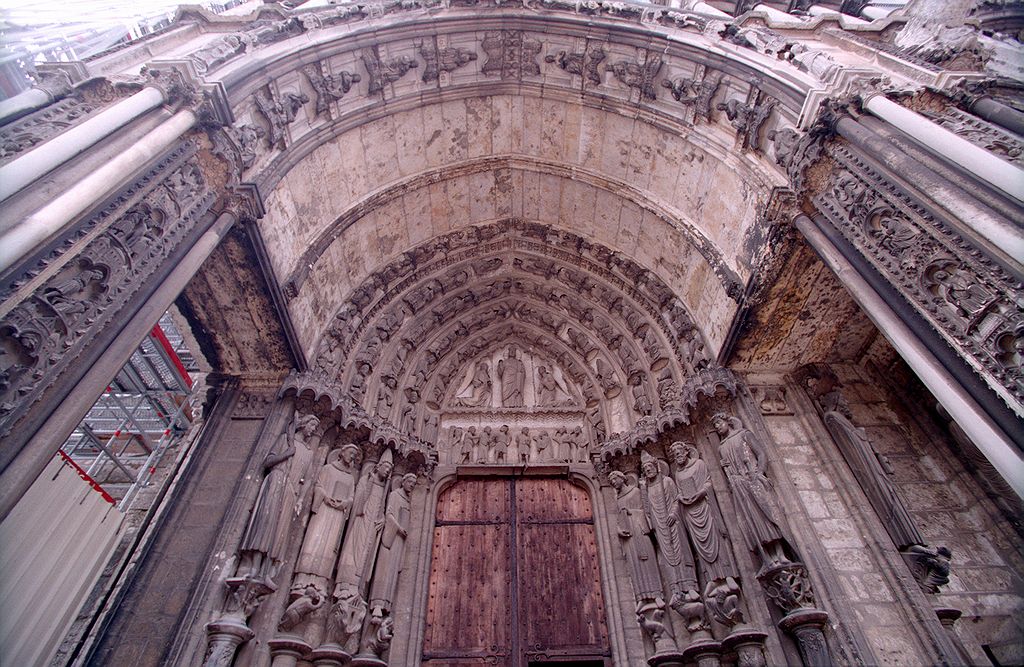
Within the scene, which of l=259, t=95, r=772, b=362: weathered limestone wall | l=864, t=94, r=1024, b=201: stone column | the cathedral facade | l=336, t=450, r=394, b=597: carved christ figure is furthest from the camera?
l=259, t=95, r=772, b=362: weathered limestone wall

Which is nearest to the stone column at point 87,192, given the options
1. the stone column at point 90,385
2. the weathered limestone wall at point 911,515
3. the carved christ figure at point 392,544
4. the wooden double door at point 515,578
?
the stone column at point 90,385

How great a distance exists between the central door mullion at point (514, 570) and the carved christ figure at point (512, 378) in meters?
1.18

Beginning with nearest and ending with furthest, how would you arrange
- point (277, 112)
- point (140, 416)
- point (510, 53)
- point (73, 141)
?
point (73, 141), point (277, 112), point (510, 53), point (140, 416)

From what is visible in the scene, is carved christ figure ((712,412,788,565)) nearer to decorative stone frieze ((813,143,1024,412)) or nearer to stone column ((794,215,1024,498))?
stone column ((794,215,1024,498))

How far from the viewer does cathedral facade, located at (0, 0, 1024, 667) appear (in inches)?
141

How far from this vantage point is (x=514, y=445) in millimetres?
7289

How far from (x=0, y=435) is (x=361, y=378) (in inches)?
158

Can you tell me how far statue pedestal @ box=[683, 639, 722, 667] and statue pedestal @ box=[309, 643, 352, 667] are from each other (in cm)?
285

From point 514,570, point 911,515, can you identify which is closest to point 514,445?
point 514,570

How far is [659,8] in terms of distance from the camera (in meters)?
6.82

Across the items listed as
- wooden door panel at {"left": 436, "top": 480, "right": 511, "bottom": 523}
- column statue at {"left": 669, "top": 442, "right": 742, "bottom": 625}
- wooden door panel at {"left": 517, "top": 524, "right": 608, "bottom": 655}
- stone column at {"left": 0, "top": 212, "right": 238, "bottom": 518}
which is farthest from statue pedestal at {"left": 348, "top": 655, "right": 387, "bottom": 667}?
stone column at {"left": 0, "top": 212, "right": 238, "bottom": 518}

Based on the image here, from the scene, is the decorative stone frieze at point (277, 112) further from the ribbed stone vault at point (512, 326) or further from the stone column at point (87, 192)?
the ribbed stone vault at point (512, 326)

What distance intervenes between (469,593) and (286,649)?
83.8 inches

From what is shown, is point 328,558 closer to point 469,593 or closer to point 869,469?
point 469,593
